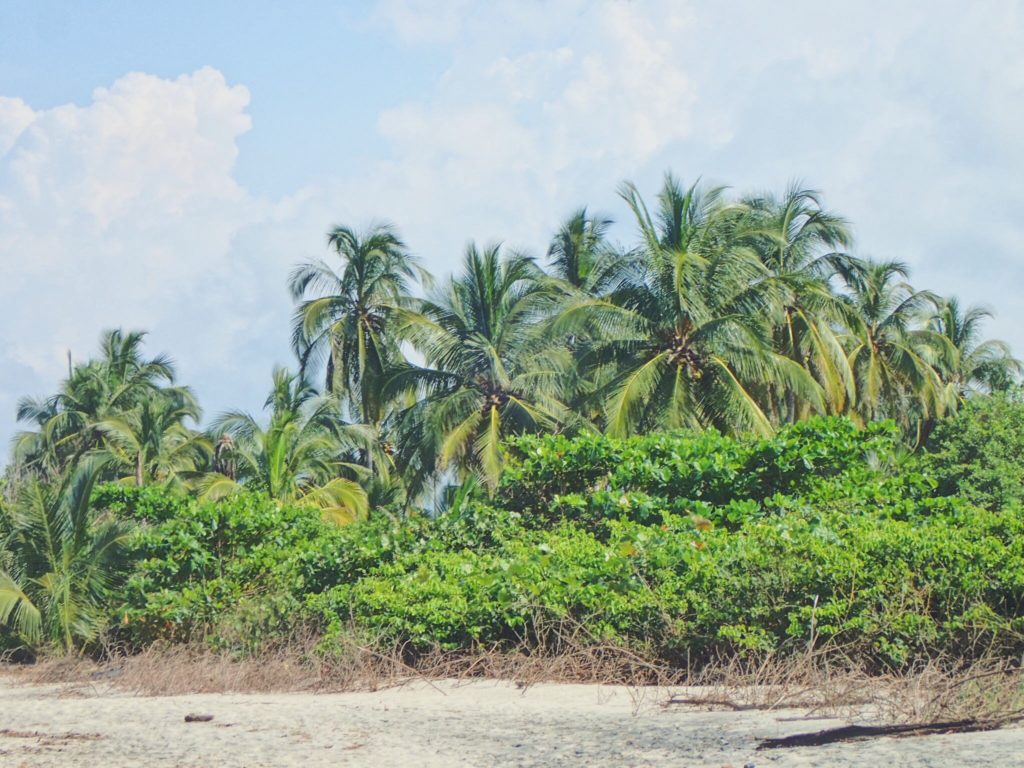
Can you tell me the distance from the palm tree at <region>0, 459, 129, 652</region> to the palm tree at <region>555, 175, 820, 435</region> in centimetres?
894

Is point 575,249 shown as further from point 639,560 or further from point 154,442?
point 639,560

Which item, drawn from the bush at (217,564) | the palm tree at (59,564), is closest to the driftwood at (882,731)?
the bush at (217,564)

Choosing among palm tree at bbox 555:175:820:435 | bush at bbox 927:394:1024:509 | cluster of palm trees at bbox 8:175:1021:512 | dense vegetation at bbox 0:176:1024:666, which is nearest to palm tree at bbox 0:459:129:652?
dense vegetation at bbox 0:176:1024:666

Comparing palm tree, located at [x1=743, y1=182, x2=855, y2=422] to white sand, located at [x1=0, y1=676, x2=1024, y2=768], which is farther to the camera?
palm tree, located at [x1=743, y1=182, x2=855, y2=422]

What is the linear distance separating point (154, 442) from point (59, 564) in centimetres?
1800

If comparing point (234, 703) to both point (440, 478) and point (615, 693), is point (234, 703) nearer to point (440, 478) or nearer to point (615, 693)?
point (615, 693)

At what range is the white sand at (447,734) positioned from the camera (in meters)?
Answer: 4.81

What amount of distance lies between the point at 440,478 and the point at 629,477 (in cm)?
1178

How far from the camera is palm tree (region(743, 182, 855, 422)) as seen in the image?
74.7 ft

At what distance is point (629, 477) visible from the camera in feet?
39.2

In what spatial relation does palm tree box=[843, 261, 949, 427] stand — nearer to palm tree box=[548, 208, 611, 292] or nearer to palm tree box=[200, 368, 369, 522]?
palm tree box=[548, 208, 611, 292]

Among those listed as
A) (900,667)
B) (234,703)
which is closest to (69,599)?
(234,703)

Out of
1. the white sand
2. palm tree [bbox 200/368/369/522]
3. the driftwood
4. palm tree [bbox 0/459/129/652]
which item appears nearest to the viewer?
the white sand

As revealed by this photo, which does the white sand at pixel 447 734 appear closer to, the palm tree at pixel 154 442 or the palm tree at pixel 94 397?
the palm tree at pixel 154 442
